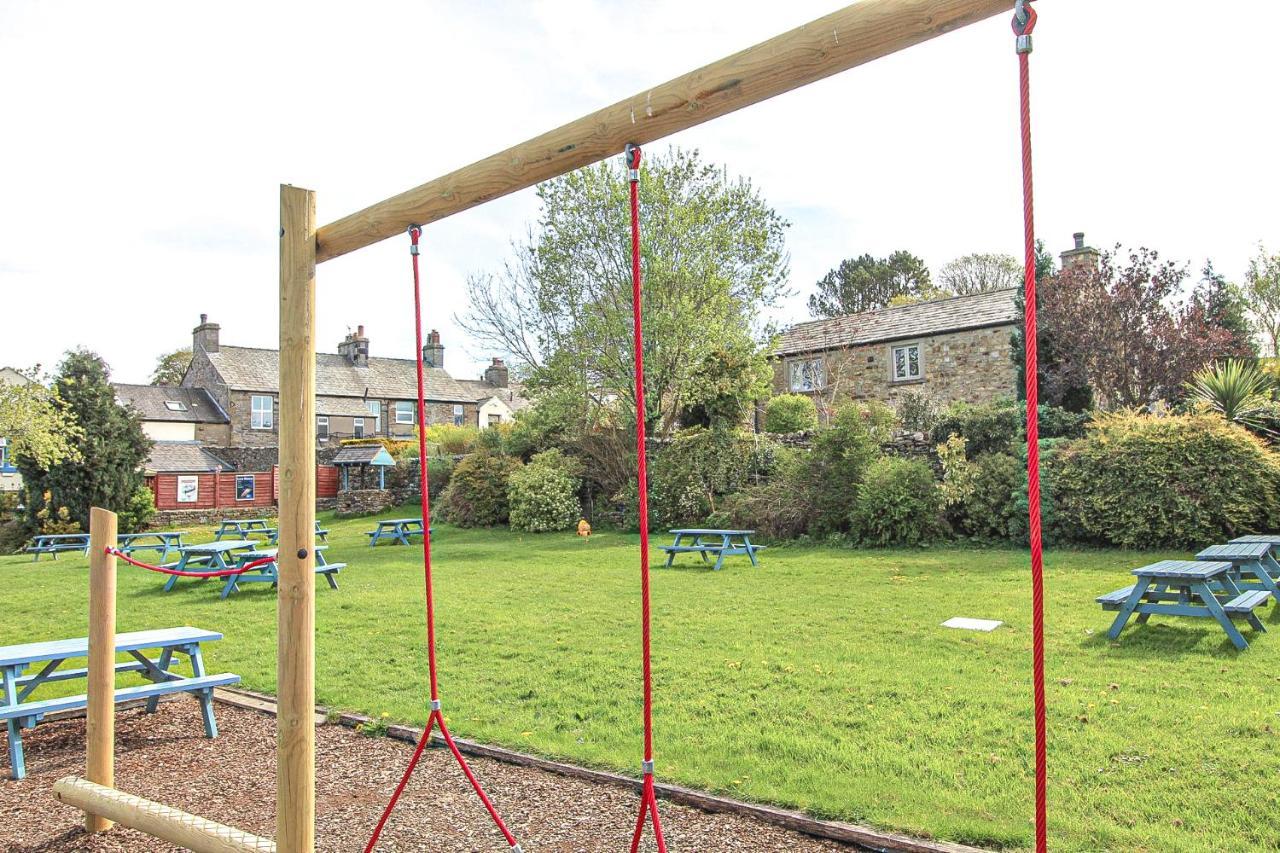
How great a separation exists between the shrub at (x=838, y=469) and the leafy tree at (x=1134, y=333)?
5.35 meters

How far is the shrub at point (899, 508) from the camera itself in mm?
14250

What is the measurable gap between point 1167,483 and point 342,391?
3962 centimetres

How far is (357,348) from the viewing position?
46.8 meters

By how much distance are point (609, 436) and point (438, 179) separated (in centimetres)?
1718

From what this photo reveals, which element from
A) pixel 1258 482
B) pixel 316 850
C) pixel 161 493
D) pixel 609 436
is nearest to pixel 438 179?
pixel 316 850

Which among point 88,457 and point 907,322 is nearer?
point 88,457

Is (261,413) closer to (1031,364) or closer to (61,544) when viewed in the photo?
(61,544)

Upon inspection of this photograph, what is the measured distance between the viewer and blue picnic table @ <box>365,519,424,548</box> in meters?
18.1

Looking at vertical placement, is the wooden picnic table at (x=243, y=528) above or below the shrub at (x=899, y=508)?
A: below

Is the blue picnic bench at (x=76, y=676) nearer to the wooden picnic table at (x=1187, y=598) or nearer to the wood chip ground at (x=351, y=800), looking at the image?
the wood chip ground at (x=351, y=800)

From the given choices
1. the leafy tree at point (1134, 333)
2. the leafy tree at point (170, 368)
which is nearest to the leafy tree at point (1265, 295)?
the leafy tree at point (1134, 333)

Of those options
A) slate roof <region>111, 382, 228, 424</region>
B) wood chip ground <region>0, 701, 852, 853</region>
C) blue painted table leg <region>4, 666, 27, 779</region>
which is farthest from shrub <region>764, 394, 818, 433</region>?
slate roof <region>111, 382, 228, 424</region>

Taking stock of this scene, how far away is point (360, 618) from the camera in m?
9.16

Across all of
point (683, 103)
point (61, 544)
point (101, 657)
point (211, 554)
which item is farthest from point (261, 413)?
point (683, 103)
